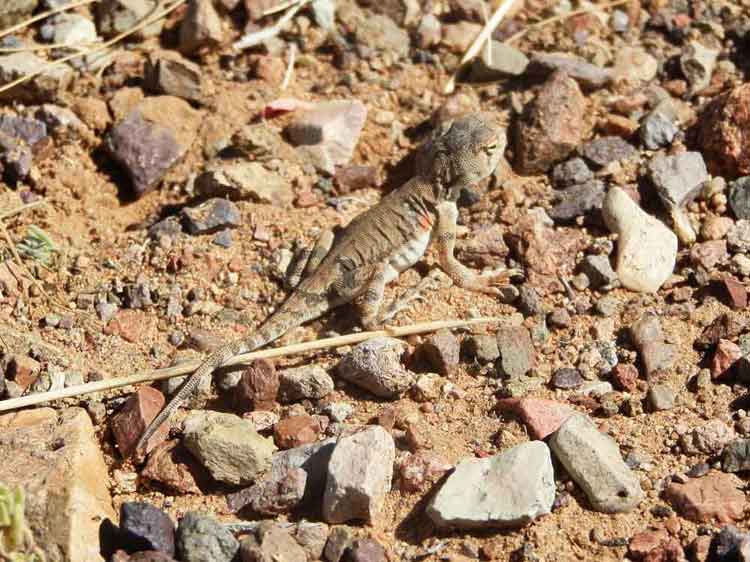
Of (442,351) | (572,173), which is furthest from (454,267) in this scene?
(572,173)

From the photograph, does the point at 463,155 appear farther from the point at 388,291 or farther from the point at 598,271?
the point at 598,271

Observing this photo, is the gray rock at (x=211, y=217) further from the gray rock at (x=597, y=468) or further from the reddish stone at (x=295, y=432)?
the gray rock at (x=597, y=468)

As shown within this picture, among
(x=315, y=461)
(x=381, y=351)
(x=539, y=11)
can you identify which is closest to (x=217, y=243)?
(x=381, y=351)

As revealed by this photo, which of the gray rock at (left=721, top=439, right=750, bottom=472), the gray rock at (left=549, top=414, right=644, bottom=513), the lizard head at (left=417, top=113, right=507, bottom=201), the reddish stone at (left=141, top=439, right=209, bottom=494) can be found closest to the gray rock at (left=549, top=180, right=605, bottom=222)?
the lizard head at (left=417, top=113, right=507, bottom=201)

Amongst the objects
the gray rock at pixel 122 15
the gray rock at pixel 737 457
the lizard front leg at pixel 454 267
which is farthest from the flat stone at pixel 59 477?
the gray rock at pixel 122 15

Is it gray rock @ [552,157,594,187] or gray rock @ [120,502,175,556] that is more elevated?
gray rock @ [552,157,594,187]

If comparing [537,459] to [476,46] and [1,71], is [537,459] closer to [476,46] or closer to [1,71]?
[476,46]

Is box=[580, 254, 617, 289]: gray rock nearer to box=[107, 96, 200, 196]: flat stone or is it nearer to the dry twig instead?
the dry twig
